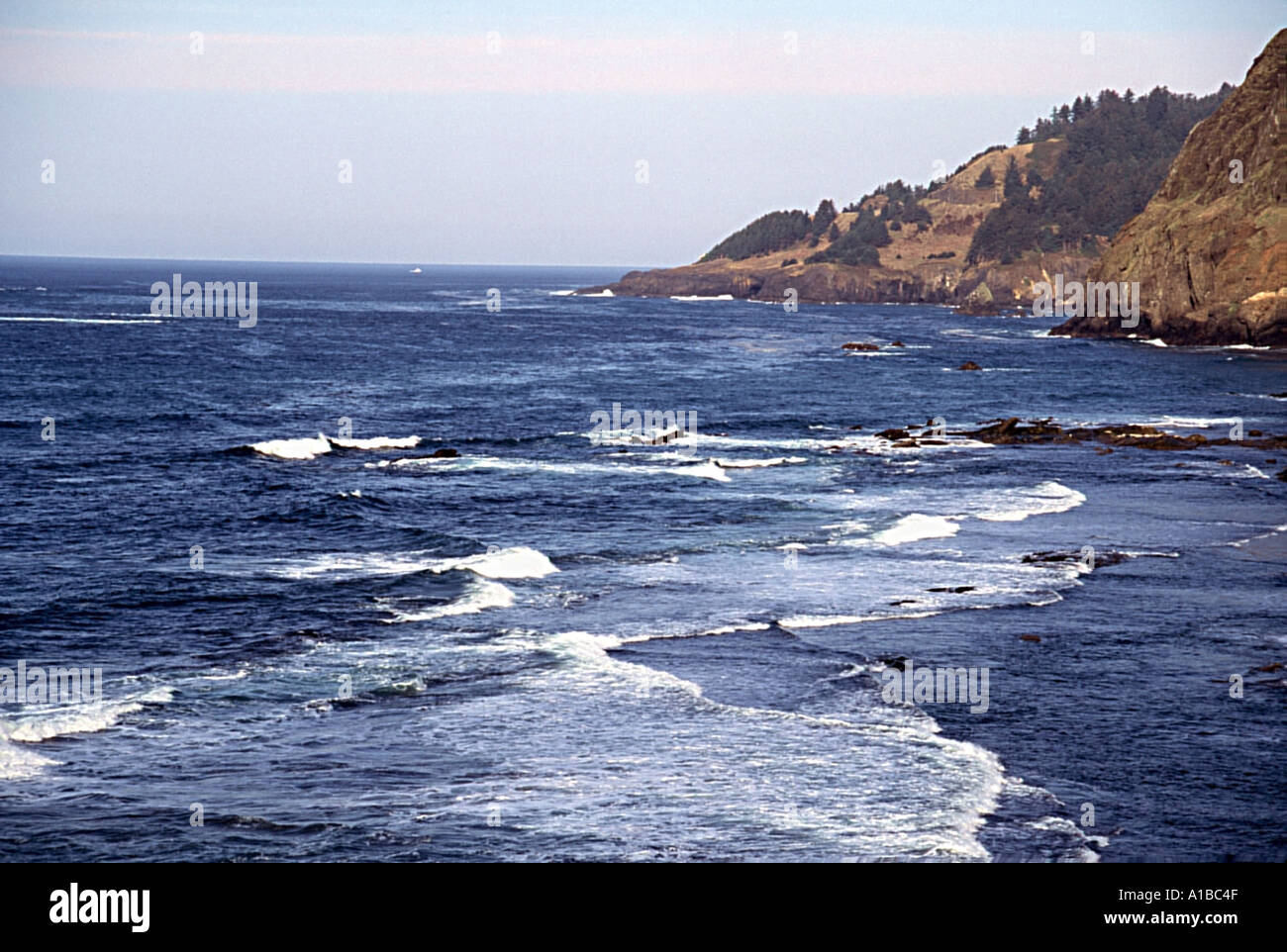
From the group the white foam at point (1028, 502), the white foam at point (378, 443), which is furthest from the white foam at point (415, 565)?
the white foam at point (378, 443)

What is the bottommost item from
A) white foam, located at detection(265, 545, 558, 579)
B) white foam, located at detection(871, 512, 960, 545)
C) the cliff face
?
white foam, located at detection(265, 545, 558, 579)

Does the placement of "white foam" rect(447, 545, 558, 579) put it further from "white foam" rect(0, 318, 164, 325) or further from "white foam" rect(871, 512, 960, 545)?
"white foam" rect(0, 318, 164, 325)

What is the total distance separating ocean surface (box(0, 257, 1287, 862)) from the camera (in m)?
16.3

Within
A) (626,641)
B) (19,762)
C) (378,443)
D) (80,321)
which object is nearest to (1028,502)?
(626,641)

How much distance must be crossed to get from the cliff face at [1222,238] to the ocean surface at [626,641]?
47.0m

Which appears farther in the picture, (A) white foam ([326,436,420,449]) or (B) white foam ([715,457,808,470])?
(A) white foam ([326,436,420,449])

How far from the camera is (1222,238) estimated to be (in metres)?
108

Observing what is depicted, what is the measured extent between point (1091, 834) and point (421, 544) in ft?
77.3

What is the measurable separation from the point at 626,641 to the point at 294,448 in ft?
107

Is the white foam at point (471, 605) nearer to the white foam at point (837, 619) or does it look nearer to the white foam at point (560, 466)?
the white foam at point (837, 619)

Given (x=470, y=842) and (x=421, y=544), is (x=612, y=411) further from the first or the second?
(x=470, y=842)

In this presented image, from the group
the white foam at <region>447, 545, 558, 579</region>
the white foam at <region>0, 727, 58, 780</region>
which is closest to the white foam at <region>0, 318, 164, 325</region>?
the white foam at <region>447, 545, 558, 579</region>

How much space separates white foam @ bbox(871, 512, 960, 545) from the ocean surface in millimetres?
311

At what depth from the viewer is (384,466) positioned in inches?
1991
